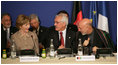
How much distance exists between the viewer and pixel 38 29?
13.4ft

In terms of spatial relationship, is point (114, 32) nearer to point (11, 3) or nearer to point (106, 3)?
point (106, 3)

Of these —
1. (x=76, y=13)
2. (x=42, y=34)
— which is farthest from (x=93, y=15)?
(x=42, y=34)

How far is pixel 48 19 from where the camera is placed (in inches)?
162

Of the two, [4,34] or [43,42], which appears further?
[43,42]

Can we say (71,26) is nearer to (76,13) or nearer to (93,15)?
(76,13)

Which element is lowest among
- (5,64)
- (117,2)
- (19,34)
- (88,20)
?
(5,64)

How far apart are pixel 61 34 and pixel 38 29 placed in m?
0.56

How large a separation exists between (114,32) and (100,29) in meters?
0.36

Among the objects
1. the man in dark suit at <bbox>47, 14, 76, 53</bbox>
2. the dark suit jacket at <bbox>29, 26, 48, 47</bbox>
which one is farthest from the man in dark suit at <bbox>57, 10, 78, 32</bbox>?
the dark suit jacket at <bbox>29, 26, 48, 47</bbox>

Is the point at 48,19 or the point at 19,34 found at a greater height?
the point at 48,19

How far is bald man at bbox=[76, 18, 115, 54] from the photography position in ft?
12.5

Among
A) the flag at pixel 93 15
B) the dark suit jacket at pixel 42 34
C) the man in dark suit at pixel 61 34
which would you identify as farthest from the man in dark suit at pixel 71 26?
the dark suit jacket at pixel 42 34

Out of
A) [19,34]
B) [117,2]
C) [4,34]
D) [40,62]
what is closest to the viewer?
[40,62]

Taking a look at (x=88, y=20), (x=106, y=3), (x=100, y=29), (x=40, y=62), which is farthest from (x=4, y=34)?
(x=106, y=3)
